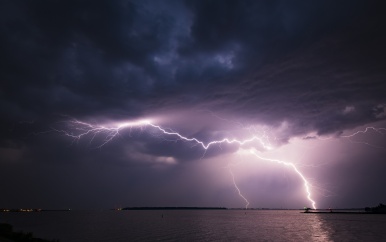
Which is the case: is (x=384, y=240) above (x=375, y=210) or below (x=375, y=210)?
below

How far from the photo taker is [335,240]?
39.1 m

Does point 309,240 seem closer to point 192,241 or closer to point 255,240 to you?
point 255,240

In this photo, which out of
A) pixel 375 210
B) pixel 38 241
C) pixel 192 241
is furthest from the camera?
pixel 375 210

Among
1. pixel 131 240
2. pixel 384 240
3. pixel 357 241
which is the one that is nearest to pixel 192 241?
pixel 131 240

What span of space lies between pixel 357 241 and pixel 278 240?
9.82 m

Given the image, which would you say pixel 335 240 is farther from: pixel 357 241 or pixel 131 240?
pixel 131 240

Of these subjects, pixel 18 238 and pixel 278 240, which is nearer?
pixel 18 238

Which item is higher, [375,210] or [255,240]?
[375,210]

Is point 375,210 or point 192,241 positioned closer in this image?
point 192,241

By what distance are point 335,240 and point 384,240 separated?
6.13 m

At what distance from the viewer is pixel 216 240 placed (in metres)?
38.5

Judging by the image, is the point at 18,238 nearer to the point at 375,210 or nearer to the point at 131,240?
the point at 131,240

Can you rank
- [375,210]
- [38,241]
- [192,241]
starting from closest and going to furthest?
[38,241] < [192,241] < [375,210]

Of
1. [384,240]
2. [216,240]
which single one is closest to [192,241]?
[216,240]
